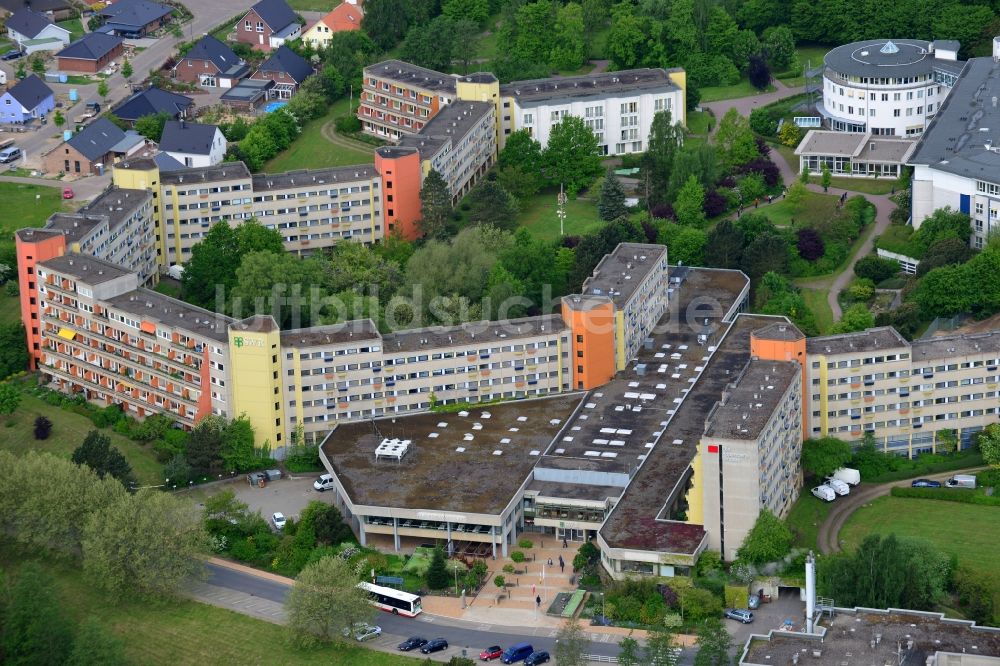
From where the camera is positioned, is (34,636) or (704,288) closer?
(34,636)

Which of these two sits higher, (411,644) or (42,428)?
(42,428)

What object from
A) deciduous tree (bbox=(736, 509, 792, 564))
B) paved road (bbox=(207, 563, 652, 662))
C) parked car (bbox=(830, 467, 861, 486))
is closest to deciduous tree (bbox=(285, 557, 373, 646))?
paved road (bbox=(207, 563, 652, 662))

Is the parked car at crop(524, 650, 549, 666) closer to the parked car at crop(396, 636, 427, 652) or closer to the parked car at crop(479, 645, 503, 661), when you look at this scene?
the parked car at crop(479, 645, 503, 661)

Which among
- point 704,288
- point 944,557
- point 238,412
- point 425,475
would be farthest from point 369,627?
point 704,288

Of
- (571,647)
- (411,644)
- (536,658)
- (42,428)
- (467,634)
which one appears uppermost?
(571,647)

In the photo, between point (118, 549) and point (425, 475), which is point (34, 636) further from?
point (425, 475)

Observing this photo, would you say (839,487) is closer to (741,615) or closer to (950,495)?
(950,495)

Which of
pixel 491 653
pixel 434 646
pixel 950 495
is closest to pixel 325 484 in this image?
pixel 434 646
